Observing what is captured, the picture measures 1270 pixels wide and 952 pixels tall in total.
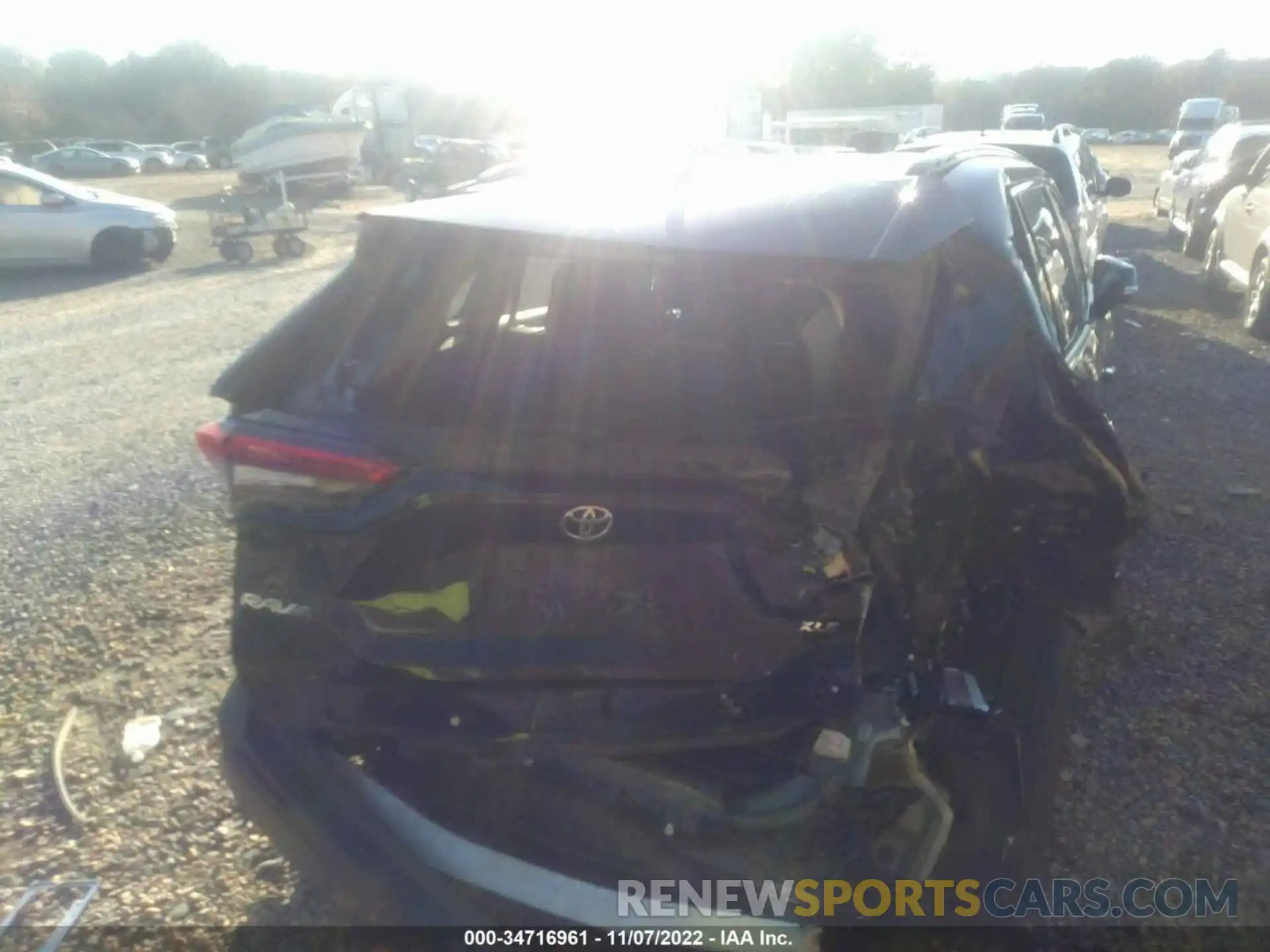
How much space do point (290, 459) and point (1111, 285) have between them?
3.32 m

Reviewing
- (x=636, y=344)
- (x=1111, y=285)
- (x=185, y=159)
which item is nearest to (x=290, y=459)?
(x=636, y=344)

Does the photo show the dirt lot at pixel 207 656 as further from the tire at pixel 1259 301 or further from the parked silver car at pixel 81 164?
the parked silver car at pixel 81 164

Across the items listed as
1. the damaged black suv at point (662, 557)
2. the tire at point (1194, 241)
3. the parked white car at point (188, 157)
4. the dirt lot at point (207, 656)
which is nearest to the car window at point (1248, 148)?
the tire at point (1194, 241)

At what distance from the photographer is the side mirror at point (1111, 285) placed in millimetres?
4164

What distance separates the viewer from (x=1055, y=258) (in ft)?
12.8

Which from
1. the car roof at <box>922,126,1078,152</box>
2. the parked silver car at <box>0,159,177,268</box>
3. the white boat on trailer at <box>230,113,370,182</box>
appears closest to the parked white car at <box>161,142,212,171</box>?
the white boat on trailer at <box>230,113,370,182</box>

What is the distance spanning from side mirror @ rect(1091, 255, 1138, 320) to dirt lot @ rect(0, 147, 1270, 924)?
1.07 metres

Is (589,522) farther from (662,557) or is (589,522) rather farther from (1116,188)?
(1116,188)

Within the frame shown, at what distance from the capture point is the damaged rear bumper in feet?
6.81

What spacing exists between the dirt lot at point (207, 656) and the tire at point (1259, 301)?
61 cm

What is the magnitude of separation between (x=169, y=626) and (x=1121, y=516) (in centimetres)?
349

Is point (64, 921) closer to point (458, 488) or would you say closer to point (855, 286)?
point (458, 488)

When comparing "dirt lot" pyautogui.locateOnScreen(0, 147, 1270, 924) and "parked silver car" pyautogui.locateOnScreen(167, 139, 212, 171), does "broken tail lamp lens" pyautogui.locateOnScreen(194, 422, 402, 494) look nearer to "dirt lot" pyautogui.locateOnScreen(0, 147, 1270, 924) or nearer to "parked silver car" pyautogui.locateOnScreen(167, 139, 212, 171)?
"dirt lot" pyautogui.locateOnScreen(0, 147, 1270, 924)

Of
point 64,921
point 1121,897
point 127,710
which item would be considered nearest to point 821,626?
point 1121,897
